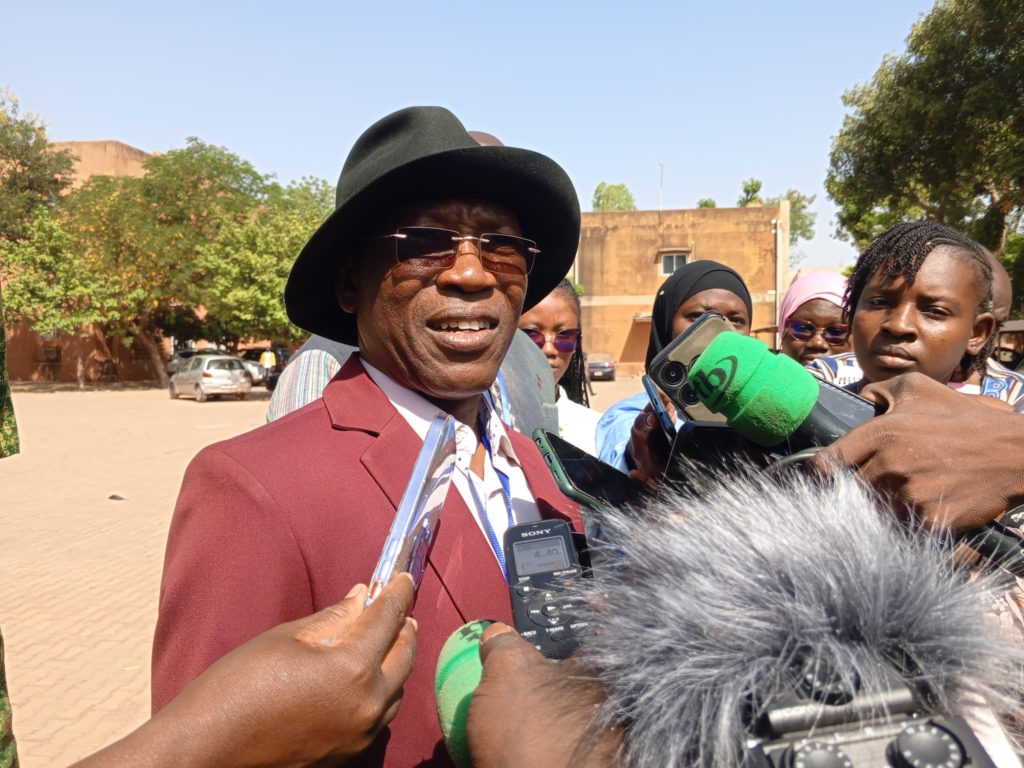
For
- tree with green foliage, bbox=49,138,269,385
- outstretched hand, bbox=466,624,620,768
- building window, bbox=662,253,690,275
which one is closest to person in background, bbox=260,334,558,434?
outstretched hand, bbox=466,624,620,768

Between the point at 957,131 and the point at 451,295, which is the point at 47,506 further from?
the point at 957,131

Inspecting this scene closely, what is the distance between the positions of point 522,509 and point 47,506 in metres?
10.2

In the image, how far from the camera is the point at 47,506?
32.0 ft

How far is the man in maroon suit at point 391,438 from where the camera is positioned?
121cm

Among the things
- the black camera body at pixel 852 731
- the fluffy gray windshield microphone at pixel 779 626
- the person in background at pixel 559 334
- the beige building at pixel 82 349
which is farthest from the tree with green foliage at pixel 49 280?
the black camera body at pixel 852 731

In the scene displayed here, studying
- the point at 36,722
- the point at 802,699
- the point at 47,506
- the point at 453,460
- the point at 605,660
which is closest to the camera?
the point at 802,699

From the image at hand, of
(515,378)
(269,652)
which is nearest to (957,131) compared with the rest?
(515,378)

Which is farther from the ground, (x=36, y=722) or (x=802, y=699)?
(x=802, y=699)

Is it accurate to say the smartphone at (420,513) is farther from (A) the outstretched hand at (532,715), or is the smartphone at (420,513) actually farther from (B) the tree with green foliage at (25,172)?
(B) the tree with green foliage at (25,172)

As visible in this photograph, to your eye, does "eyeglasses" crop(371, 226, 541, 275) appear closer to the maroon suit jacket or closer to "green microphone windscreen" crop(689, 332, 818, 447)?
the maroon suit jacket

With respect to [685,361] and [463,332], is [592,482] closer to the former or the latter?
[685,361]

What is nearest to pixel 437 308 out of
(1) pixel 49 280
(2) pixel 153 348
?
(1) pixel 49 280

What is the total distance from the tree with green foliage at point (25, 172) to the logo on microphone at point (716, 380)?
3782cm

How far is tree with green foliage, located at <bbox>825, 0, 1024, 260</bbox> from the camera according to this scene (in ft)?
40.1
